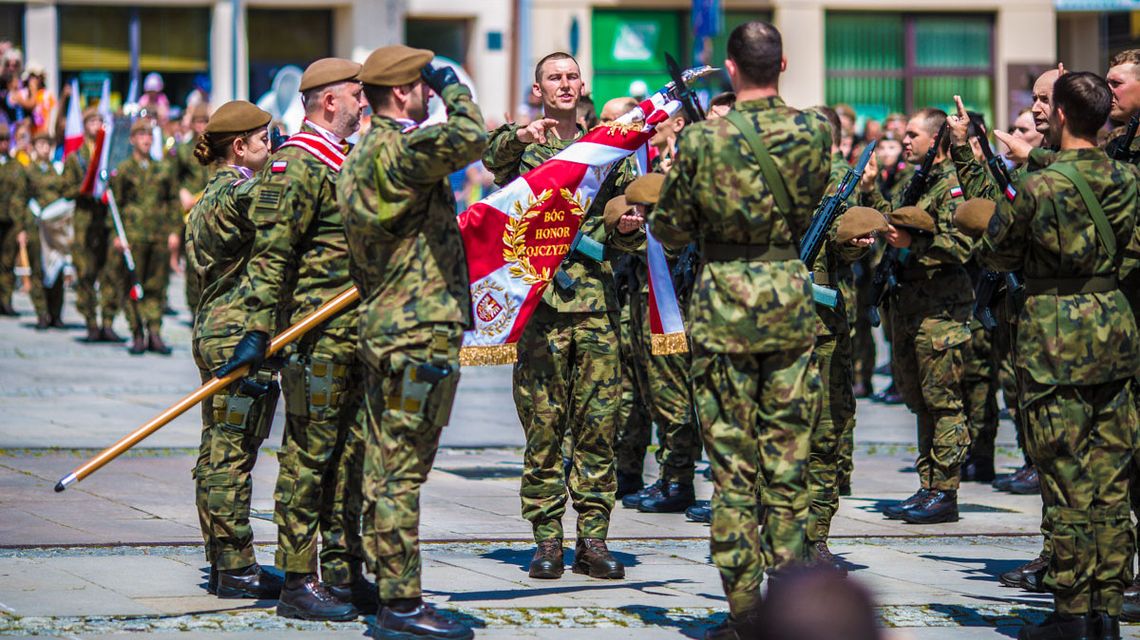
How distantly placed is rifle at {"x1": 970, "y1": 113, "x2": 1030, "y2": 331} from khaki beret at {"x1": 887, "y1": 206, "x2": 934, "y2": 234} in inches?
16.7

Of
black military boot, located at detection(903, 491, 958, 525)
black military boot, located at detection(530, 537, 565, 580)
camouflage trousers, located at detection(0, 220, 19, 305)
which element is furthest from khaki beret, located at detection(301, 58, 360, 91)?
camouflage trousers, located at detection(0, 220, 19, 305)

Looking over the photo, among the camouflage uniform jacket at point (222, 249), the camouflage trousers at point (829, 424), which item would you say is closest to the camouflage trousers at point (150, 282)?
the camouflage uniform jacket at point (222, 249)

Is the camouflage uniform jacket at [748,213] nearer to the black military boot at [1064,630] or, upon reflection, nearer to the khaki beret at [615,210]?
the khaki beret at [615,210]

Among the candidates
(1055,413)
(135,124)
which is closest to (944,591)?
(1055,413)

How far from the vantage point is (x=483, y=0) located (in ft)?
97.8

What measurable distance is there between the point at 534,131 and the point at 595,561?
6.40 ft

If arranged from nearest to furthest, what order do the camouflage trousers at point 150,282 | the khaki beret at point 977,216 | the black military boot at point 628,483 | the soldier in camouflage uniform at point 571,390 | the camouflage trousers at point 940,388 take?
the khaki beret at point 977,216, the soldier in camouflage uniform at point 571,390, the camouflage trousers at point 940,388, the black military boot at point 628,483, the camouflage trousers at point 150,282

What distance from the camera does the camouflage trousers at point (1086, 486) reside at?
673 centimetres

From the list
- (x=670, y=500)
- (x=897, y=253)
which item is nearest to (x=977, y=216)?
(x=897, y=253)

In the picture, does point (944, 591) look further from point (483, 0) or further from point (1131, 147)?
point (483, 0)

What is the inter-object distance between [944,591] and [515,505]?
117 inches

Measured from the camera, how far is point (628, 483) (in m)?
10.5

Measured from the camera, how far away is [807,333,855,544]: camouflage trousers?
26.7 ft

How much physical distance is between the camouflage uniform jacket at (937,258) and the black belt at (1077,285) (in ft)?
8.79
